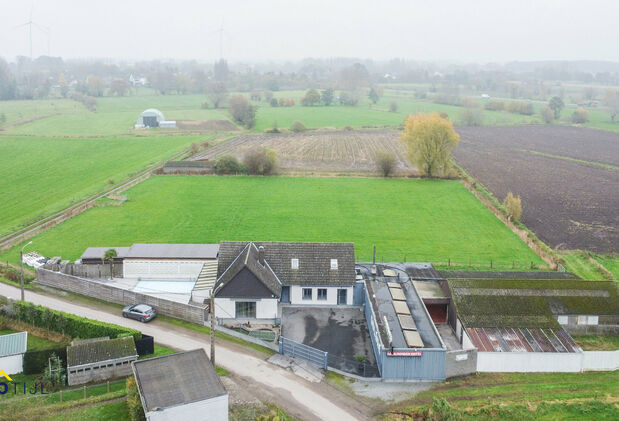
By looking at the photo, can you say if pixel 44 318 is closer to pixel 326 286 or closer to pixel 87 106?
pixel 326 286

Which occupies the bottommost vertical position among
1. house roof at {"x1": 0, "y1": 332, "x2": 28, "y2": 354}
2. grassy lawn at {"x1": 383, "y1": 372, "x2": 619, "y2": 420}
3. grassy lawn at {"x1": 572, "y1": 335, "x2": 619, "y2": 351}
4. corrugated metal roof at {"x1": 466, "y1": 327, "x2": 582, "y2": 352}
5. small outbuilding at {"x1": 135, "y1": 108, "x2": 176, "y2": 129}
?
grassy lawn at {"x1": 383, "y1": 372, "x2": 619, "y2": 420}

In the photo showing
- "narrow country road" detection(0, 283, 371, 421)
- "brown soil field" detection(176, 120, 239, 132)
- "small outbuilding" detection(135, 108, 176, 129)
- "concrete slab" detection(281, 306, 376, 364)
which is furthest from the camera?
"small outbuilding" detection(135, 108, 176, 129)

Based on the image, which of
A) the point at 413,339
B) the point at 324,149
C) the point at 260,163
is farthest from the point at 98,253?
the point at 324,149

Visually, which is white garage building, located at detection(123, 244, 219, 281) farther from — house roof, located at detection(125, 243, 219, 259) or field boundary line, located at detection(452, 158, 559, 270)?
field boundary line, located at detection(452, 158, 559, 270)

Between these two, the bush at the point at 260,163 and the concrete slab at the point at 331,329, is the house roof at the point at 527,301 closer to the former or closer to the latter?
the concrete slab at the point at 331,329

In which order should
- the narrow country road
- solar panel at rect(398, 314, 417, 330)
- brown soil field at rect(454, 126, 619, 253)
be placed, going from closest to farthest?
1. the narrow country road
2. solar panel at rect(398, 314, 417, 330)
3. brown soil field at rect(454, 126, 619, 253)

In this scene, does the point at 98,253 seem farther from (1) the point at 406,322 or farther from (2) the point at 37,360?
(1) the point at 406,322

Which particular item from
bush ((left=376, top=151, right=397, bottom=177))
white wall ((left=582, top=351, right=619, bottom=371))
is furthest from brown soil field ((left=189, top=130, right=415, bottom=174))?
white wall ((left=582, top=351, right=619, bottom=371))
